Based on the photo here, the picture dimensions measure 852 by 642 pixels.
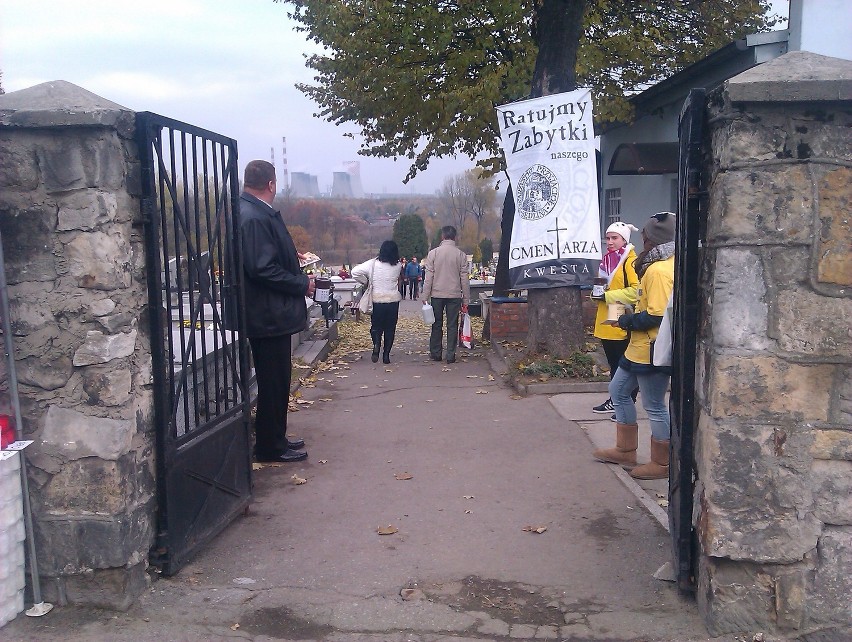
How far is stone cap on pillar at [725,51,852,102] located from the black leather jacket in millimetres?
3314

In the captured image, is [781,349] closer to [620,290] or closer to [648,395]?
[648,395]

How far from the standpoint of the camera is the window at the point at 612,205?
61.0 feet

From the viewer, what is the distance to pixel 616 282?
6.71 meters

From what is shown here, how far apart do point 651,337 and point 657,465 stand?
925mm

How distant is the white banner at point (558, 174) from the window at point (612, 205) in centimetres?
984

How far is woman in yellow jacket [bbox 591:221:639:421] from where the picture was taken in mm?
6449

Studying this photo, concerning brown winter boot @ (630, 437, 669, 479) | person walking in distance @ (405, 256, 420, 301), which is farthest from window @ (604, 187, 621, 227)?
person walking in distance @ (405, 256, 420, 301)

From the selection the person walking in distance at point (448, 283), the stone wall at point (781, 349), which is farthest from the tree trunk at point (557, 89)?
the stone wall at point (781, 349)

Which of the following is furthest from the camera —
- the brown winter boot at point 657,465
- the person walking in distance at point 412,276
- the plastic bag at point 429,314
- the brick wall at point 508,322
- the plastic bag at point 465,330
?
the person walking in distance at point 412,276

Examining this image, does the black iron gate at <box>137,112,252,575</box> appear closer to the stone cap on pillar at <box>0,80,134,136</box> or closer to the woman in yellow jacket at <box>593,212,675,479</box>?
the stone cap on pillar at <box>0,80,134,136</box>

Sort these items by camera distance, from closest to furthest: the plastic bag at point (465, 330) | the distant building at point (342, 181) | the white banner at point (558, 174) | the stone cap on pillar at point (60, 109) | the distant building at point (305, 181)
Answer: the stone cap on pillar at point (60, 109)
the white banner at point (558, 174)
the plastic bag at point (465, 330)
the distant building at point (305, 181)
the distant building at point (342, 181)

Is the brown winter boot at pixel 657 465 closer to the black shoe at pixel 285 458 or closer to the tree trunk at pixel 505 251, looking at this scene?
the black shoe at pixel 285 458

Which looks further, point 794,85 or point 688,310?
point 688,310

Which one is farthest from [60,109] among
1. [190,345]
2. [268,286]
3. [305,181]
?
[305,181]
